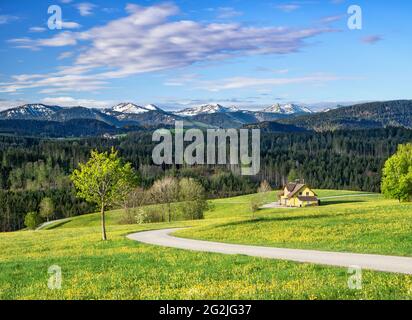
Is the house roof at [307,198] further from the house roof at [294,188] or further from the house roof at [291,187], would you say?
the house roof at [291,187]

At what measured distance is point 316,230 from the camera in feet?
134

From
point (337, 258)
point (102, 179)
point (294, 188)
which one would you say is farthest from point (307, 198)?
point (337, 258)

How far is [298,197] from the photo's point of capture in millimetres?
147125

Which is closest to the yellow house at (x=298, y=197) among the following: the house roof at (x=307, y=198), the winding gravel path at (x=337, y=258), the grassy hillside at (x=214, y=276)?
the house roof at (x=307, y=198)

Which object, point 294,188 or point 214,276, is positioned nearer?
point 214,276

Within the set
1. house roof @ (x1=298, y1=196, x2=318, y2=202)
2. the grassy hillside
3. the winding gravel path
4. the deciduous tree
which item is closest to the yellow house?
house roof @ (x1=298, y1=196, x2=318, y2=202)

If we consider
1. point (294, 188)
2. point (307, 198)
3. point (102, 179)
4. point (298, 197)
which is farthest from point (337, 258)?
point (294, 188)

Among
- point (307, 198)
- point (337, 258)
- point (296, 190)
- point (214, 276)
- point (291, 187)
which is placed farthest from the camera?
point (291, 187)

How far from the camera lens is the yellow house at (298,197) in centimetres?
14438

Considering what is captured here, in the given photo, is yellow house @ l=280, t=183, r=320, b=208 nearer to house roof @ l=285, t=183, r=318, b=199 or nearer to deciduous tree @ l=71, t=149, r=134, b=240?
house roof @ l=285, t=183, r=318, b=199

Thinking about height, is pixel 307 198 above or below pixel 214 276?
below

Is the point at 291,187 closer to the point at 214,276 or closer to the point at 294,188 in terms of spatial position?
the point at 294,188

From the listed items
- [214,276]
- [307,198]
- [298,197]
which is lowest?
[307,198]

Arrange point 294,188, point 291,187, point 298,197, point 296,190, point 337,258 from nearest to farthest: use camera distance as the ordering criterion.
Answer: point 337,258
point 298,197
point 296,190
point 294,188
point 291,187
